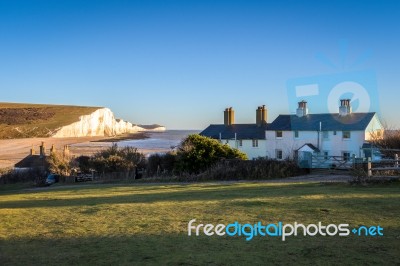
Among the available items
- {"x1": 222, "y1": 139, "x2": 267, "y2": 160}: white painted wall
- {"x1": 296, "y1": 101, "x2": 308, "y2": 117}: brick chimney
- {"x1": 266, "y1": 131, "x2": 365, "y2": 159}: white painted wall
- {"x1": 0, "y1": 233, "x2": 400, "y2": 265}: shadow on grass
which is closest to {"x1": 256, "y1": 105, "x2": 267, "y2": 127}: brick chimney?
{"x1": 222, "y1": 139, "x2": 267, "y2": 160}: white painted wall

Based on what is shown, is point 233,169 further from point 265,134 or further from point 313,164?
point 265,134

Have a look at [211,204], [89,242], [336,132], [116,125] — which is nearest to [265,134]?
[336,132]

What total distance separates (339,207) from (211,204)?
346cm

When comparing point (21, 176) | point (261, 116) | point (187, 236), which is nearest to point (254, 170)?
point (187, 236)

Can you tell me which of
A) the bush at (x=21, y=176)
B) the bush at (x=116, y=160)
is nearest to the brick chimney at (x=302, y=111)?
the bush at (x=116, y=160)

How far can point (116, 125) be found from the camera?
169000mm

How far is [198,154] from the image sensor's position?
3375cm

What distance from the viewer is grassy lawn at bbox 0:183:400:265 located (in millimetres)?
6848

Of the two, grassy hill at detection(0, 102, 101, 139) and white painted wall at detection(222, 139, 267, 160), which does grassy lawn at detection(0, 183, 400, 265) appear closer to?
white painted wall at detection(222, 139, 267, 160)

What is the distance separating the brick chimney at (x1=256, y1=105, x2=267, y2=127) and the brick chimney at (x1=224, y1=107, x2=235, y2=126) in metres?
3.97

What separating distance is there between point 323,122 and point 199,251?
47.7 metres

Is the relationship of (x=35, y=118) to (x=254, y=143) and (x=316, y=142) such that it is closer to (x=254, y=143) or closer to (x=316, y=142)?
(x=254, y=143)

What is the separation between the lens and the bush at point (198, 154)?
1326 inches

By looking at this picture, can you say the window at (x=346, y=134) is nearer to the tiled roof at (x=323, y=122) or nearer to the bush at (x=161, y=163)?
the tiled roof at (x=323, y=122)
